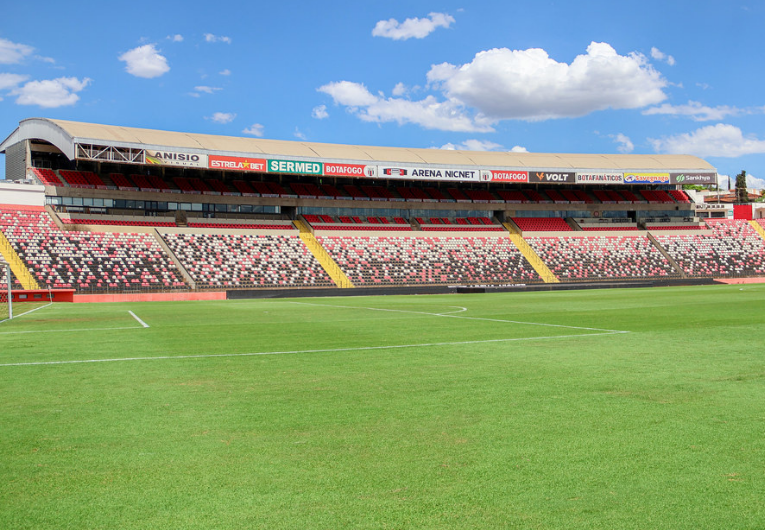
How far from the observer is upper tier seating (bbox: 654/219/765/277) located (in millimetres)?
66250

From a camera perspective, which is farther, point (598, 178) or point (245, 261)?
point (598, 178)

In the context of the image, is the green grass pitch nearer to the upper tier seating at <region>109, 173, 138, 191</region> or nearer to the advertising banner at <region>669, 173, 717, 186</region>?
the upper tier seating at <region>109, 173, 138, 191</region>

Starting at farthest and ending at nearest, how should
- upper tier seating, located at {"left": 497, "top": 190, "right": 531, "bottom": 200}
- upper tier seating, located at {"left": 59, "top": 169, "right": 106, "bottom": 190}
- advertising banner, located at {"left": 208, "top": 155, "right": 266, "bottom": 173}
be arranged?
upper tier seating, located at {"left": 497, "top": 190, "right": 531, "bottom": 200}
upper tier seating, located at {"left": 59, "top": 169, "right": 106, "bottom": 190}
advertising banner, located at {"left": 208, "top": 155, "right": 266, "bottom": 173}

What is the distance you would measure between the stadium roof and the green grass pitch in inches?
1829

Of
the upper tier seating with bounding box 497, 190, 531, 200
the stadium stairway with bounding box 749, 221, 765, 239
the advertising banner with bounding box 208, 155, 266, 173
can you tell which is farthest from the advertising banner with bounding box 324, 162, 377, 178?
the stadium stairway with bounding box 749, 221, 765, 239

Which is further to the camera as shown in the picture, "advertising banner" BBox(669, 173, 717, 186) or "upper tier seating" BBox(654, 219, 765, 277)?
"advertising banner" BBox(669, 173, 717, 186)

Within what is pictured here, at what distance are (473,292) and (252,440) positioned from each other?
4382 cm

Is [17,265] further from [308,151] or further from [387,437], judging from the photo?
[387,437]

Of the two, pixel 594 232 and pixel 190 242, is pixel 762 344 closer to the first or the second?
pixel 190 242

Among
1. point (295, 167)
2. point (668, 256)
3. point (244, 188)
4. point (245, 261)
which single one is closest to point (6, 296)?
point (245, 261)

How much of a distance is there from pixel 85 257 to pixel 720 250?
6452 centimetres

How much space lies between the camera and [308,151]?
2776 inches

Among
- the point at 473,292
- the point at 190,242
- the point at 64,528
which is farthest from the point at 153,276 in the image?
the point at 64,528

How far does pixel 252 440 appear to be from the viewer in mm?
6789
